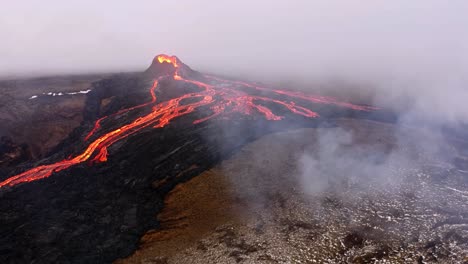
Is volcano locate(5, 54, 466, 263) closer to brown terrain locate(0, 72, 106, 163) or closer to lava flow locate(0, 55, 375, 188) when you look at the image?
lava flow locate(0, 55, 375, 188)

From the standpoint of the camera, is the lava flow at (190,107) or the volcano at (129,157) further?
the lava flow at (190,107)

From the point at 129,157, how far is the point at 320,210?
13.1 m

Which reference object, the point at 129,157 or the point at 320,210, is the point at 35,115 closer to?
the point at 129,157

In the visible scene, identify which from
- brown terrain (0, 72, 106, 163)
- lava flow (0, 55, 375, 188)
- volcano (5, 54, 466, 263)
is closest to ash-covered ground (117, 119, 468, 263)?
volcano (5, 54, 466, 263)

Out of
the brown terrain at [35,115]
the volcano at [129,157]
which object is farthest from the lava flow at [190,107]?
the brown terrain at [35,115]

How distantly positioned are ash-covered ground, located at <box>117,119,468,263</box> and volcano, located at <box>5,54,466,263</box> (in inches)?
32.9

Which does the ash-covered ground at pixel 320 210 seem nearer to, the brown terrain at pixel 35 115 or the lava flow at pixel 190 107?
the lava flow at pixel 190 107

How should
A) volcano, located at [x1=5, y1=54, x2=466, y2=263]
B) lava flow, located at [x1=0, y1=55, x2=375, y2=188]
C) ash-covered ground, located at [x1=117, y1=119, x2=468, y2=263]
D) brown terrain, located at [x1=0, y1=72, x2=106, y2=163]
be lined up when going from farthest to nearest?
brown terrain, located at [x1=0, y1=72, x2=106, y2=163], lava flow, located at [x1=0, y1=55, x2=375, y2=188], volcano, located at [x1=5, y1=54, x2=466, y2=263], ash-covered ground, located at [x1=117, y1=119, x2=468, y2=263]

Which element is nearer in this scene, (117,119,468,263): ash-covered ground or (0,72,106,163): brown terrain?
(117,119,468,263): ash-covered ground

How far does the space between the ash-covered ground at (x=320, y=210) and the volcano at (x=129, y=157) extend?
0.84 metres

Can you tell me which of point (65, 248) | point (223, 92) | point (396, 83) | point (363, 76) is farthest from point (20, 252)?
point (363, 76)

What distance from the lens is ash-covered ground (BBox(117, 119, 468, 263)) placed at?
17.0 m

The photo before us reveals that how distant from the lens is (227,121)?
32.4 meters

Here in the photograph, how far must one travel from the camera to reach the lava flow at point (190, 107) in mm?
27656
